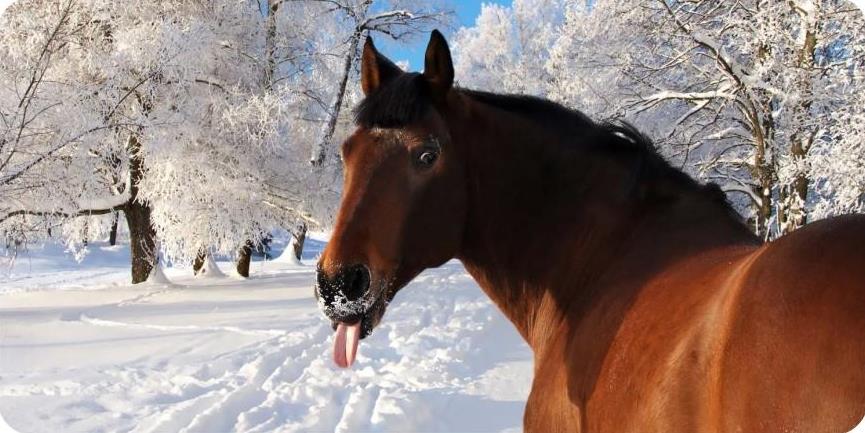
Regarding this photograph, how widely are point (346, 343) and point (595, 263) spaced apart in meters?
0.91

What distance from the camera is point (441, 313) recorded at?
977 centimetres

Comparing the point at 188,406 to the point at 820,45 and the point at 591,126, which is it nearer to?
the point at 591,126

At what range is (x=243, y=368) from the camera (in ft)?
19.3

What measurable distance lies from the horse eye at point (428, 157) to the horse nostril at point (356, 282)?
43cm

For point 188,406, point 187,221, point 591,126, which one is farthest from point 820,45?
point 187,221

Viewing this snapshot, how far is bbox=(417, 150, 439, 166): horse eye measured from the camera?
1854mm

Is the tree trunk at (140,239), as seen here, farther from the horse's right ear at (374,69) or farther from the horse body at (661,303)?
the horse body at (661,303)

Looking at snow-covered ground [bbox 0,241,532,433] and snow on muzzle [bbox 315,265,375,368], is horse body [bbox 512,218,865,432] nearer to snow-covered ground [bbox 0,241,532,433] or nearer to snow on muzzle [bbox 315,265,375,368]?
snow on muzzle [bbox 315,265,375,368]

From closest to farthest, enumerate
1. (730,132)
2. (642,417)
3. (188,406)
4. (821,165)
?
1. (642,417)
2. (188,406)
3. (821,165)
4. (730,132)

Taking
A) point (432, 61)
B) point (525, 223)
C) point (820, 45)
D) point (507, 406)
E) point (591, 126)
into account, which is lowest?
point (507, 406)

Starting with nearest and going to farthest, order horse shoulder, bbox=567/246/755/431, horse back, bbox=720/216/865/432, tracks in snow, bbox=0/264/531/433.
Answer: horse back, bbox=720/216/865/432 → horse shoulder, bbox=567/246/755/431 → tracks in snow, bbox=0/264/531/433

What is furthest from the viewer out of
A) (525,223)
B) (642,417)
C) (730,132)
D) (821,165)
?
(730,132)

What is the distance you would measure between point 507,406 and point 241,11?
10.4 m

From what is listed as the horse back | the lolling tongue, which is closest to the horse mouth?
the lolling tongue
